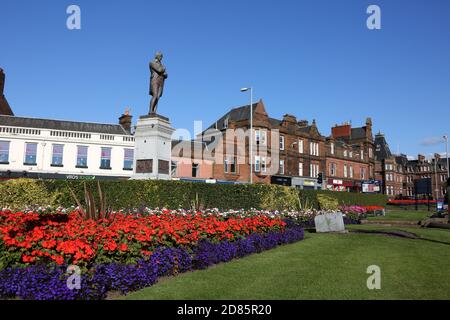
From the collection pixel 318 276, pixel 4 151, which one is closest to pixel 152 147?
pixel 318 276

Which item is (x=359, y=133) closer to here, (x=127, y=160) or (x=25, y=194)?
(x=127, y=160)

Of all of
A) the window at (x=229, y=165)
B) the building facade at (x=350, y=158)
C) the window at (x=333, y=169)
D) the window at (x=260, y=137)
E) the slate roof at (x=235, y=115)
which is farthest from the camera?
the building facade at (x=350, y=158)

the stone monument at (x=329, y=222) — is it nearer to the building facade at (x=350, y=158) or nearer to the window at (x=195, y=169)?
the window at (x=195, y=169)

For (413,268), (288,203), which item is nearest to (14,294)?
(413,268)

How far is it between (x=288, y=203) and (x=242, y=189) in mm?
3372

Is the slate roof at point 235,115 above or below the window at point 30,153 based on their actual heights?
above

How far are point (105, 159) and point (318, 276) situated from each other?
3456cm

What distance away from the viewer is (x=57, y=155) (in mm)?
36750

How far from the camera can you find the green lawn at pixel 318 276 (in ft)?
20.9

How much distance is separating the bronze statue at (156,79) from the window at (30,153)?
24.2 meters

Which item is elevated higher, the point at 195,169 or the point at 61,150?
the point at 61,150

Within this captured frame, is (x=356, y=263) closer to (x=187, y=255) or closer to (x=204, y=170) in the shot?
(x=187, y=255)

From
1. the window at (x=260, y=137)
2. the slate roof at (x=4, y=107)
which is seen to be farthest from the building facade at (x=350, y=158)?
the slate roof at (x=4, y=107)

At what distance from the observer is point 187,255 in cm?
816
